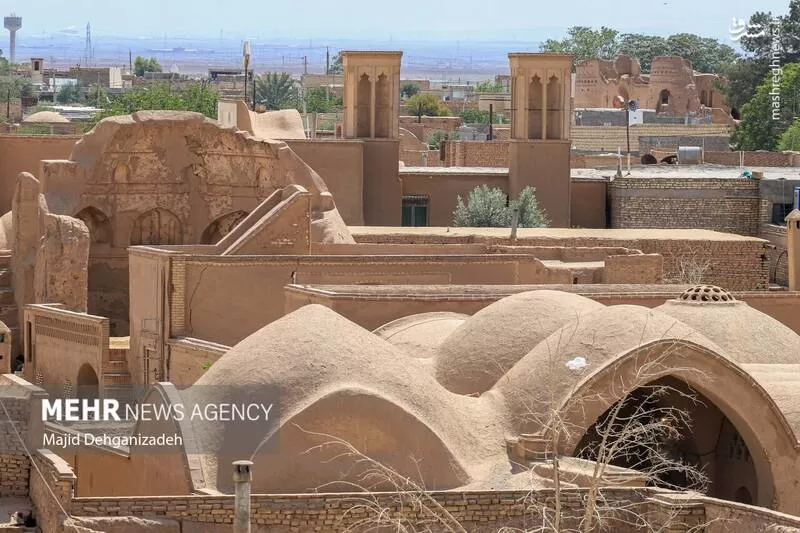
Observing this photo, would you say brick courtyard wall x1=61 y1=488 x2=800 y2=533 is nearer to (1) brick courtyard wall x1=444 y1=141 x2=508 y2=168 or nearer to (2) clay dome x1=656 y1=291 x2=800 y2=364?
(2) clay dome x1=656 y1=291 x2=800 y2=364

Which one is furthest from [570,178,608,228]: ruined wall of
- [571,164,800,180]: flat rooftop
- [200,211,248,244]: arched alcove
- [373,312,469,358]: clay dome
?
[373,312,469,358]: clay dome

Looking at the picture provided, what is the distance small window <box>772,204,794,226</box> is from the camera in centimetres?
4712

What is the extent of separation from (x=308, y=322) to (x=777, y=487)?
4846 mm

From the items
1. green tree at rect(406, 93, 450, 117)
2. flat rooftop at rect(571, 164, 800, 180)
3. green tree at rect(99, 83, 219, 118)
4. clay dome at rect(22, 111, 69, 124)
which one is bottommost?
flat rooftop at rect(571, 164, 800, 180)

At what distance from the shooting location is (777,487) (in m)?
22.2

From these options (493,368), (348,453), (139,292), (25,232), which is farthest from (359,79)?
(348,453)

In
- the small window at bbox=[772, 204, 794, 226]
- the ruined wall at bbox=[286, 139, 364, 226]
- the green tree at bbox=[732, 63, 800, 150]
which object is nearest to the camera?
the ruined wall at bbox=[286, 139, 364, 226]

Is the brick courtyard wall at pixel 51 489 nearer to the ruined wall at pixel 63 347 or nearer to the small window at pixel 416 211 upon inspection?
the ruined wall at pixel 63 347

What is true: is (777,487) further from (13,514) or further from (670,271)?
(670,271)


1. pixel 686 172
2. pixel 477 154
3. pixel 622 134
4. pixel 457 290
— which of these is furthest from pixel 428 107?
pixel 457 290

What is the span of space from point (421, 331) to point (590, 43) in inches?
3777

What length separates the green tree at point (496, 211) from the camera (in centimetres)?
4316

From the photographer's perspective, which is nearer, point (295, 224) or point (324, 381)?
point (324, 381)

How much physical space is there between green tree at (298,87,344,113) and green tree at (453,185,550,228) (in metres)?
45.0
